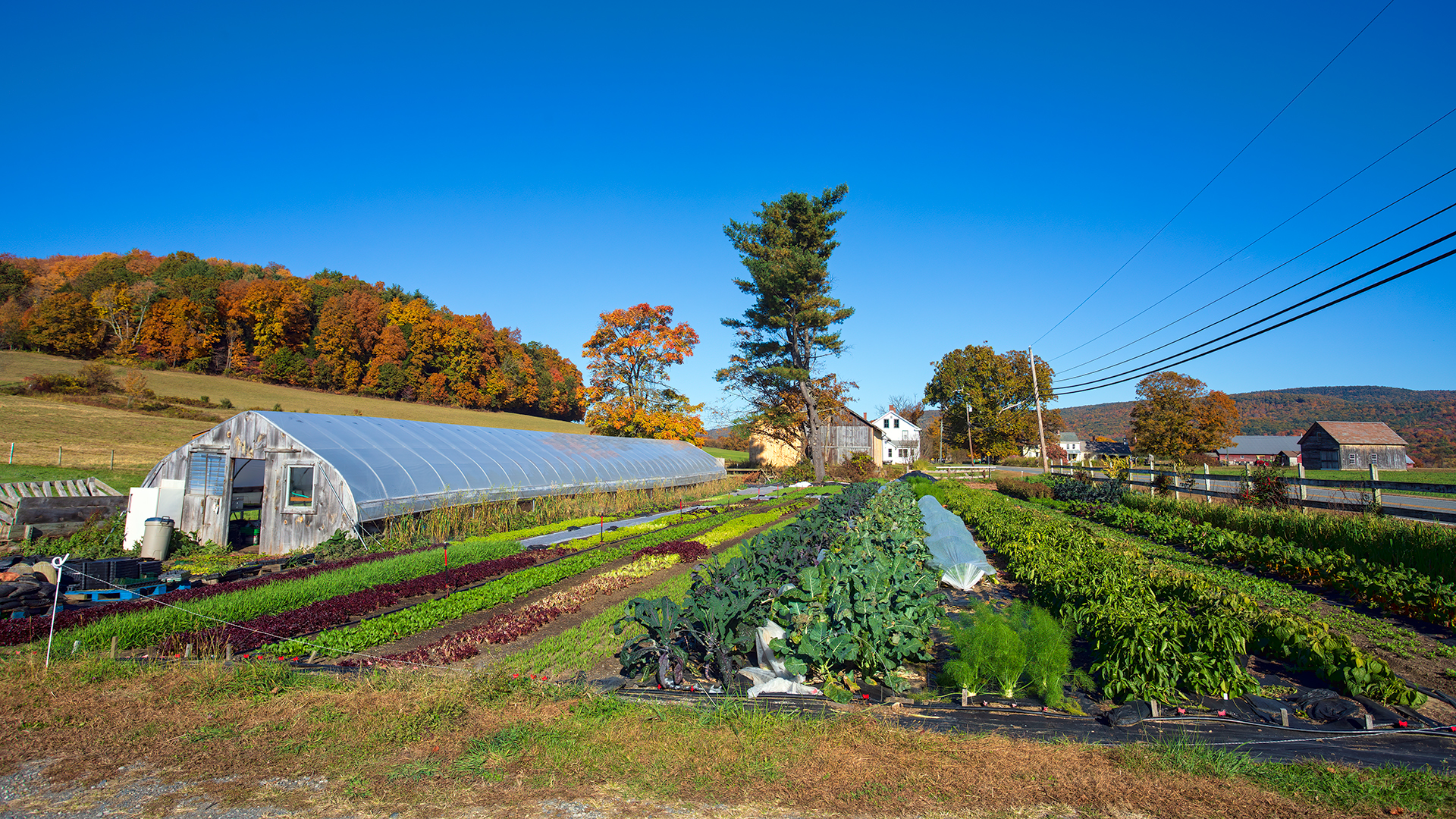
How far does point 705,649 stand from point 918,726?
2355 mm

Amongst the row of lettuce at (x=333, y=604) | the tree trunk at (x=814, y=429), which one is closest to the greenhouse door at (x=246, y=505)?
the row of lettuce at (x=333, y=604)

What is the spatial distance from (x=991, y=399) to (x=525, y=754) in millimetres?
77012

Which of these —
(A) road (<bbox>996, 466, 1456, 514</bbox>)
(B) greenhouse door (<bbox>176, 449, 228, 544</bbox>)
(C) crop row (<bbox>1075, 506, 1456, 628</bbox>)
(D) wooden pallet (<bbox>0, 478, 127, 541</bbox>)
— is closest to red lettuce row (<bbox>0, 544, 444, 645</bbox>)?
(B) greenhouse door (<bbox>176, 449, 228, 544</bbox>)

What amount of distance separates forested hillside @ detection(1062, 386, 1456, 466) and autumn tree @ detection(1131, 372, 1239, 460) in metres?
29.5

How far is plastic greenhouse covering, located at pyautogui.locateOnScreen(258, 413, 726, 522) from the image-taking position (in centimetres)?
1664

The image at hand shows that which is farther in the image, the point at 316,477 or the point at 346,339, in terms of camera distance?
the point at 346,339

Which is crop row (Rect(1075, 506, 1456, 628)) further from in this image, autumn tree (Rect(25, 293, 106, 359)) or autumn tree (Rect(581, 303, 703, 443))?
autumn tree (Rect(25, 293, 106, 359))

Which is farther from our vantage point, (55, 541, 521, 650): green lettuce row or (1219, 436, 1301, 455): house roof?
(1219, 436, 1301, 455): house roof

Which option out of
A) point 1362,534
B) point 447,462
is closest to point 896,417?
point 447,462

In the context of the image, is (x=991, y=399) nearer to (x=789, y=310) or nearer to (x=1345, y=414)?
(x=789, y=310)

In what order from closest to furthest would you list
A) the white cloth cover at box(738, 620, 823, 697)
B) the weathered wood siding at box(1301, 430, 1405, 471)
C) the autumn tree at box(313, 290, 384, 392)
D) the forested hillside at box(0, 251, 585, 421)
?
1. the white cloth cover at box(738, 620, 823, 697)
2. the forested hillside at box(0, 251, 585, 421)
3. the weathered wood siding at box(1301, 430, 1405, 471)
4. the autumn tree at box(313, 290, 384, 392)

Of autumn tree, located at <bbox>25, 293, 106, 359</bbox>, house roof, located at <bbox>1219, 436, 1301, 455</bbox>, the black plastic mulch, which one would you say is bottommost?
the black plastic mulch

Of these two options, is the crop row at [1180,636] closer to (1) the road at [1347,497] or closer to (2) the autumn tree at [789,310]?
(1) the road at [1347,497]

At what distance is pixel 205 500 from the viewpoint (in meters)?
17.0
